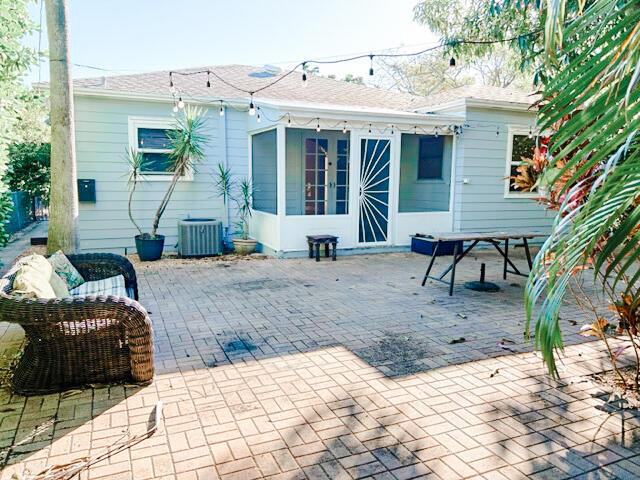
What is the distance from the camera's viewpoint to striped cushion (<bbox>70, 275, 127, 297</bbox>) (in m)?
4.09

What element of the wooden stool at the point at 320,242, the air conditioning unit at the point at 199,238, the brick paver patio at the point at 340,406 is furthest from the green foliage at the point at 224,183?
the brick paver patio at the point at 340,406

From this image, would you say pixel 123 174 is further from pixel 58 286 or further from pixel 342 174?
pixel 58 286

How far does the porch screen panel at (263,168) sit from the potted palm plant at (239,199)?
331mm

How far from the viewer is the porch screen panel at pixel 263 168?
9812mm

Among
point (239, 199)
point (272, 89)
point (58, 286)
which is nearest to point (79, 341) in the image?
point (58, 286)

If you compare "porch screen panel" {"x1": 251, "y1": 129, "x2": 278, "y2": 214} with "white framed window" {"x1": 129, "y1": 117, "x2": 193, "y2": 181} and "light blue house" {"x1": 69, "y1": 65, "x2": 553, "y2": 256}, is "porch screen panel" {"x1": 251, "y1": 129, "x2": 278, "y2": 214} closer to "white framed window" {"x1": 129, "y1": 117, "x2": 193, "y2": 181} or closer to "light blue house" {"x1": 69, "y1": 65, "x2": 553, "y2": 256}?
"light blue house" {"x1": 69, "y1": 65, "x2": 553, "y2": 256}

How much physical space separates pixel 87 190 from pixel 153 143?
1.51 meters

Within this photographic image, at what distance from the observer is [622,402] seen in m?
3.09

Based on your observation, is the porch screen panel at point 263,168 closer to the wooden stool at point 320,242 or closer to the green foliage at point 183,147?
the green foliage at point 183,147

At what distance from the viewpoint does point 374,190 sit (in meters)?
9.19

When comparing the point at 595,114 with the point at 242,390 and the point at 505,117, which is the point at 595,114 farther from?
the point at 505,117

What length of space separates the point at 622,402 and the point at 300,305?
3310 millimetres

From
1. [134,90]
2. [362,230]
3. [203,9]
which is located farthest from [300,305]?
[203,9]

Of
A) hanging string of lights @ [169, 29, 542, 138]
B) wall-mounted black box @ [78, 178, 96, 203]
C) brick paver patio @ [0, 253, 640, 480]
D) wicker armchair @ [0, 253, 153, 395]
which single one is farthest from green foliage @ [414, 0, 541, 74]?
wall-mounted black box @ [78, 178, 96, 203]
